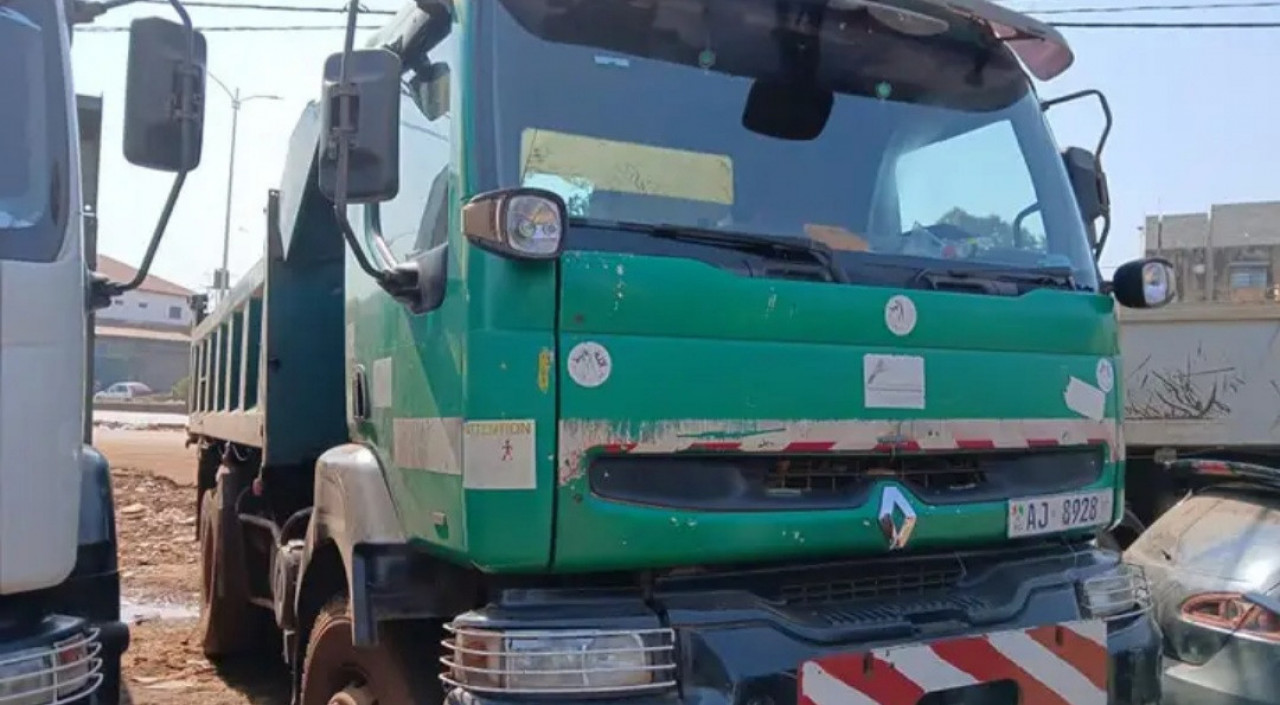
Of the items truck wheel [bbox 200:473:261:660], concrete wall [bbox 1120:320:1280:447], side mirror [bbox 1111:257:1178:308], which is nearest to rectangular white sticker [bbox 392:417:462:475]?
side mirror [bbox 1111:257:1178:308]

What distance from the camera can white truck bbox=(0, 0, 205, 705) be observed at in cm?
263

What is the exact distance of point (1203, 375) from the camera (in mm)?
8469

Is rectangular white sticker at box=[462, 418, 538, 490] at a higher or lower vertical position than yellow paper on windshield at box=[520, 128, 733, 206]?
lower

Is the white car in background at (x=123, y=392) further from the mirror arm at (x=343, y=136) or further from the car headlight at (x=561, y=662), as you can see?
the car headlight at (x=561, y=662)

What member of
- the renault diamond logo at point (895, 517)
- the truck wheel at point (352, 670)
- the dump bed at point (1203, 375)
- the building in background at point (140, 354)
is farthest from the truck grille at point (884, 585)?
the building in background at point (140, 354)

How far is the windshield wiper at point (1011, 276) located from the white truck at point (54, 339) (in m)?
2.05

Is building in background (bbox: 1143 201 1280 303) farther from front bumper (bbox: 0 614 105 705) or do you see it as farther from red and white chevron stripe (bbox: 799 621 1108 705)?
front bumper (bbox: 0 614 105 705)

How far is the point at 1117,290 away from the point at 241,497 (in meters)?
4.28

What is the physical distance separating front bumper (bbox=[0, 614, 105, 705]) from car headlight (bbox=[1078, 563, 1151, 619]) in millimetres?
2676

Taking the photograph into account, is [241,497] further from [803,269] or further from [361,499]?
[803,269]

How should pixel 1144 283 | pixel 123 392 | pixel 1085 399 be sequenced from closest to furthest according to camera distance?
pixel 1085 399
pixel 1144 283
pixel 123 392

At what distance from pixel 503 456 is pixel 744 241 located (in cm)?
88

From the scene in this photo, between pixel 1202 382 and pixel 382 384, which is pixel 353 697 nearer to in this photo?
pixel 382 384

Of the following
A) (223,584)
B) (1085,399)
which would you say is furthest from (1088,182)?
(223,584)
